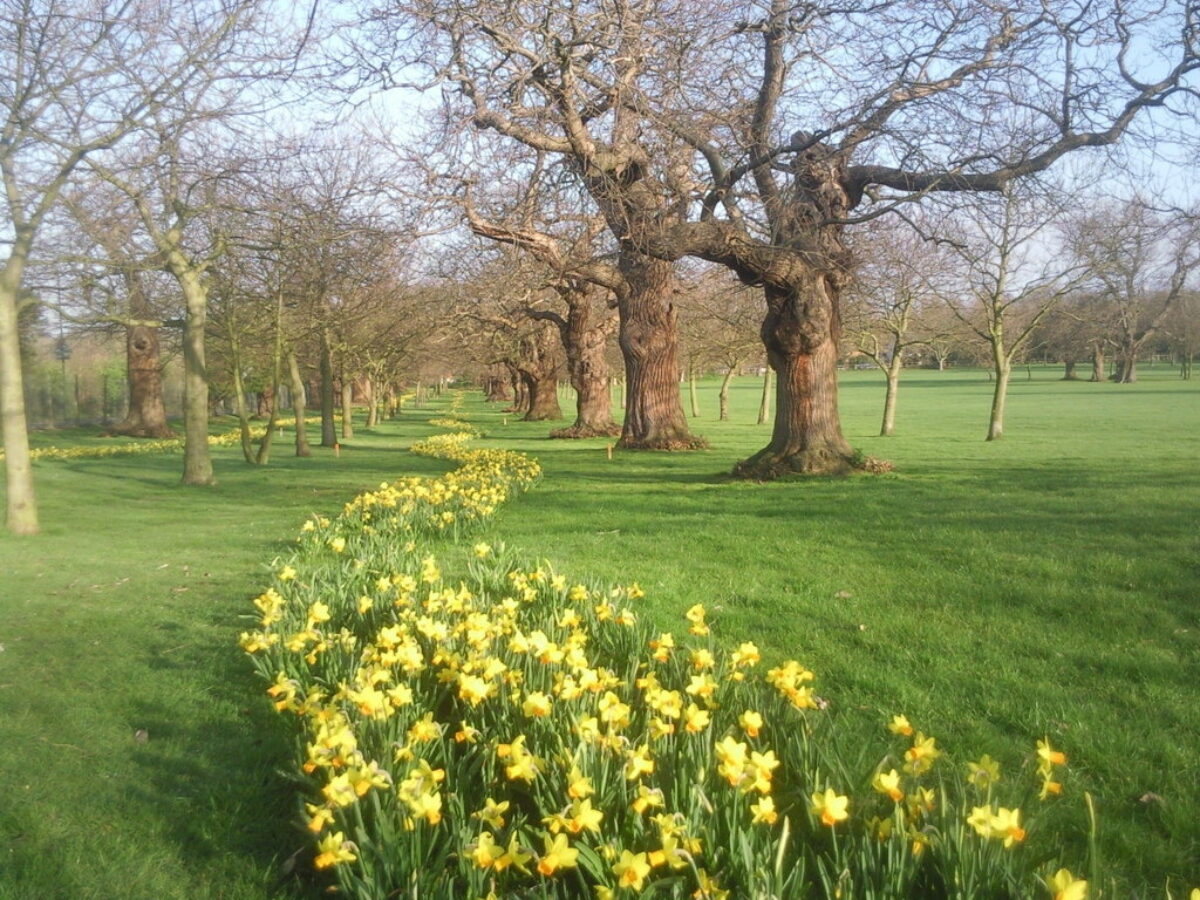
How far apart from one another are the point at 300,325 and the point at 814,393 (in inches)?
543

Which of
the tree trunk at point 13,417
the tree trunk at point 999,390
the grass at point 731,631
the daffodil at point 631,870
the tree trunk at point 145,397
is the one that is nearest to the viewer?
the daffodil at point 631,870

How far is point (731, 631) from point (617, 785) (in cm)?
289

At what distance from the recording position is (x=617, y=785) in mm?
2975

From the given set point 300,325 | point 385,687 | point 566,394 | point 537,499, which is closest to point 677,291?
point 300,325

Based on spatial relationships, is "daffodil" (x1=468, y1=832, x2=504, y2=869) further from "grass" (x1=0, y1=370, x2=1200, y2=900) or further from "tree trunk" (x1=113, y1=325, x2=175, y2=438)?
"tree trunk" (x1=113, y1=325, x2=175, y2=438)

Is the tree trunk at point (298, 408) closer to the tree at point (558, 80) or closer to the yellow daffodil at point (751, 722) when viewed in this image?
the tree at point (558, 80)

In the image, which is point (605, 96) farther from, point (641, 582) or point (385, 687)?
point (385, 687)

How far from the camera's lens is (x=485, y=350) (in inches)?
1663

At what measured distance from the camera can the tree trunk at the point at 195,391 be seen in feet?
48.8

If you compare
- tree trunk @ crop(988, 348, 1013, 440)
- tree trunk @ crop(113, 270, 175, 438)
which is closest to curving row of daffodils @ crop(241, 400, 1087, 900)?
tree trunk @ crop(988, 348, 1013, 440)

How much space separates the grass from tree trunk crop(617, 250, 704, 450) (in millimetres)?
7105

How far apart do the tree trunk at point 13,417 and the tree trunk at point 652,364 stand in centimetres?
1215

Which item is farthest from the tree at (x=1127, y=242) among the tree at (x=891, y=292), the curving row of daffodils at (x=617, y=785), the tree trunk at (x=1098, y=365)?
the tree trunk at (x=1098, y=365)

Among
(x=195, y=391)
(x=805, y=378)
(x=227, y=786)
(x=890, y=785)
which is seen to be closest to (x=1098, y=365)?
(x=805, y=378)
